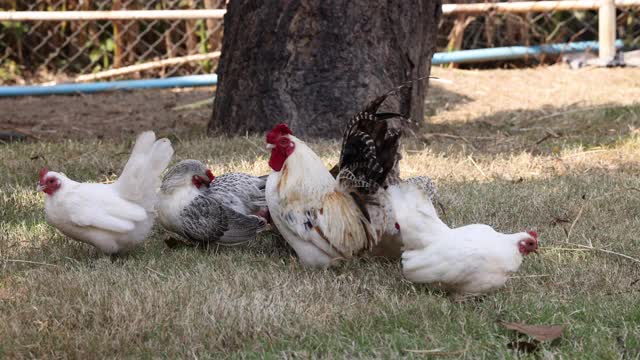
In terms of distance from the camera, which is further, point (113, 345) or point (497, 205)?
point (497, 205)

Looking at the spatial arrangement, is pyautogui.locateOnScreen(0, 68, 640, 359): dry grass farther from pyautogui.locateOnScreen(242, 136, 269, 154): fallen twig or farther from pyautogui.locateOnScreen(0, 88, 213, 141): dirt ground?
pyautogui.locateOnScreen(0, 88, 213, 141): dirt ground

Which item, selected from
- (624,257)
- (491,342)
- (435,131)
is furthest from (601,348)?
(435,131)

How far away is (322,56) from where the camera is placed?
6562mm

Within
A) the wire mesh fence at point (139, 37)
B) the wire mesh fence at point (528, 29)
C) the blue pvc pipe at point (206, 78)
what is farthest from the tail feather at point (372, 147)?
the wire mesh fence at point (528, 29)

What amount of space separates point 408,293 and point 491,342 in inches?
22.4

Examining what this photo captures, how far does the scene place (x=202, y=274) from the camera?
378cm

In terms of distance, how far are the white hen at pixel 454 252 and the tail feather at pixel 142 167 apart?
113 centimetres

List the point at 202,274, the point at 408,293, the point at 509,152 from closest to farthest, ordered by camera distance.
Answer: the point at 408,293
the point at 202,274
the point at 509,152

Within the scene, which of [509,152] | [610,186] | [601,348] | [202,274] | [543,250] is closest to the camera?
[601,348]

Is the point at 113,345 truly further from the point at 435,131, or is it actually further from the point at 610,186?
Result: the point at 435,131

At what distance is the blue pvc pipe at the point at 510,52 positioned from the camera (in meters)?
10.2

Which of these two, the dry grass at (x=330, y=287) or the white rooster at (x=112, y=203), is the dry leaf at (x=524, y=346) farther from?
the white rooster at (x=112, y=203)

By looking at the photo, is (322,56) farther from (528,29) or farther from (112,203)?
(528,29)

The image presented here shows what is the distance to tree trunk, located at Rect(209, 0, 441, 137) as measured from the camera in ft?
21.3
